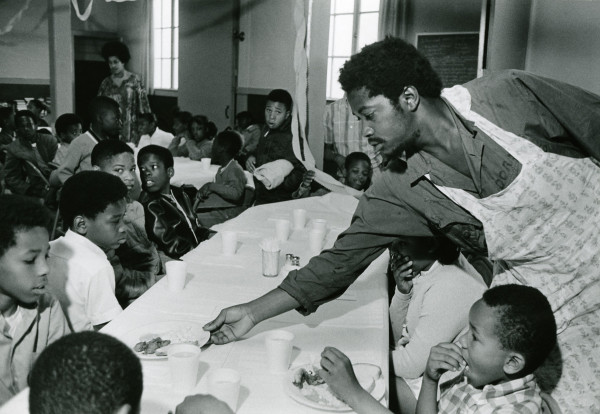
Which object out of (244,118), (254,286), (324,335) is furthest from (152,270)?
(244,118)

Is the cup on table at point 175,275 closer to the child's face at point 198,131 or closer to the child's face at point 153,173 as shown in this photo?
the child's face at point 153,173

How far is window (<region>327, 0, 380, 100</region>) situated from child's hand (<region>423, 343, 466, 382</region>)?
7.14 m

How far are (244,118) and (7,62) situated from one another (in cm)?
588

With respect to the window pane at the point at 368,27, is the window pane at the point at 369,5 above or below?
above

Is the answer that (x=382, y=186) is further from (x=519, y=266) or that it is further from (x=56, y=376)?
(x=56, y=376)

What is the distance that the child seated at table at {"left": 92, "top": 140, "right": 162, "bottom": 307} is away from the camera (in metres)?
2.63

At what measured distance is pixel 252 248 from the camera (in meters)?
2.93

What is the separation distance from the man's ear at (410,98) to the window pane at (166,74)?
1107cm

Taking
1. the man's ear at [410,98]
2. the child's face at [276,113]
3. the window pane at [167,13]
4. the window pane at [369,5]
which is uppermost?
the window pane at [167,13]

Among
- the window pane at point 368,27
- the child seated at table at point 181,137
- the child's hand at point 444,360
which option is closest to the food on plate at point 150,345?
the child's hand at point 444,360

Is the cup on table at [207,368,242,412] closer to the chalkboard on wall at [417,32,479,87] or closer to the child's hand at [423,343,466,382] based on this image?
the child's hand at [423,343,466,382]

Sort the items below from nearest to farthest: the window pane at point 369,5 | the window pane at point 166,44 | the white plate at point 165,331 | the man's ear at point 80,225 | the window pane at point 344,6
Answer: the white plate at point 165,331 < the man's ear at point 80,225 < the window pane at point 369,5 < the window pane at point 344,6 < the window pane at point 166,44

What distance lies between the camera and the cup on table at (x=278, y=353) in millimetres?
Result: 1590

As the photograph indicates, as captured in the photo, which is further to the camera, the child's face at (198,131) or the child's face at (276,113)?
the child's face at (198,131)
